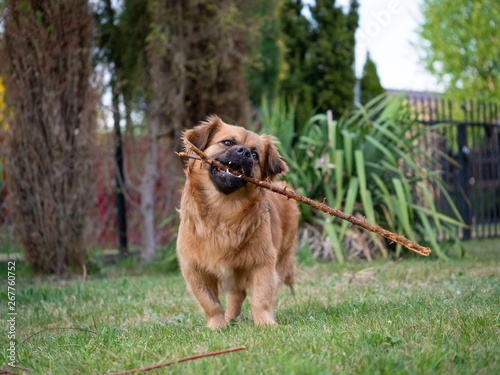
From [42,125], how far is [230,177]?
11.9 ft

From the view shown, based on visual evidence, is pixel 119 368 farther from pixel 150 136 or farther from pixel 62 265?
pixel 150 136

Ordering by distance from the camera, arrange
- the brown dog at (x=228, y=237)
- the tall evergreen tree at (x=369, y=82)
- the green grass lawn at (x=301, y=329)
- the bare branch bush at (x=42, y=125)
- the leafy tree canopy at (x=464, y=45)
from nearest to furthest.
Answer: the green grass lawn at (x=301, y=329) → the brown dog at (x=228, y=237) → the bare branch bush at (x=42, y=125) → the tall evergreen tree at (x=369, y=82) → the leafy tree canopy at (x=464, y=45)

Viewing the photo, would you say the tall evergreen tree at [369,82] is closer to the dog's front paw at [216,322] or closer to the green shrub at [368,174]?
the green shrub at [368,174]

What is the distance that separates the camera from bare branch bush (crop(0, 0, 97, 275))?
574 centimetres

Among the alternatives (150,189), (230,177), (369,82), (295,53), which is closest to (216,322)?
(230,177)

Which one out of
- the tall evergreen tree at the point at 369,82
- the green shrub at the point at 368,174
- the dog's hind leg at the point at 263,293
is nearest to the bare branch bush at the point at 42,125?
the green shrub at the point at 368,174

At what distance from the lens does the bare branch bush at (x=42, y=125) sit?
5742 mm

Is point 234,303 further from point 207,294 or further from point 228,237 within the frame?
point 228,237

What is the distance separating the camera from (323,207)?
296cm

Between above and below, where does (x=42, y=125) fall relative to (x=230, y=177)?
above

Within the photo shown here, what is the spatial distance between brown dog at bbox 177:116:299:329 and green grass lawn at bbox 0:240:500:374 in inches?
9.1

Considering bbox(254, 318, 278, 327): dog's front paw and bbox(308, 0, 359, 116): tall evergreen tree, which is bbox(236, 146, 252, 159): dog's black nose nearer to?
bbox(254, 318, 278, 327): dog's front paw

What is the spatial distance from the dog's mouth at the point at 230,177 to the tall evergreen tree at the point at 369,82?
9264 millimetres

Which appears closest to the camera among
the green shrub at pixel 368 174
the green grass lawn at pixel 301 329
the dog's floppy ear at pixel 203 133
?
the green grass lawn at pixel 301 329
